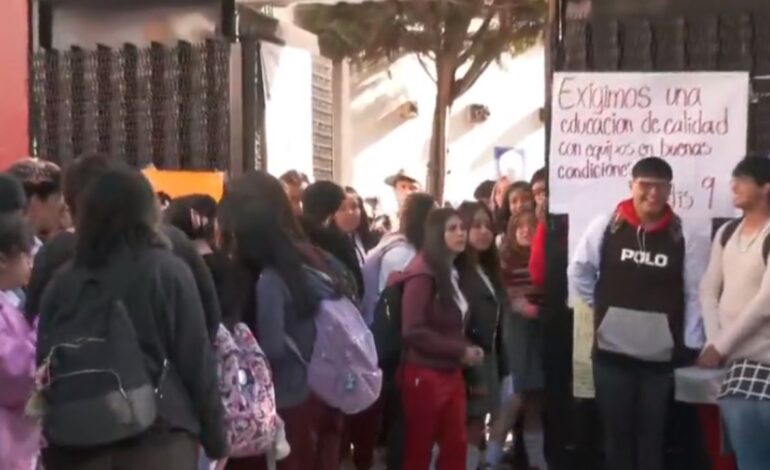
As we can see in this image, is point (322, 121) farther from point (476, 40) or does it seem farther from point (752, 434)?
point (476, 40)

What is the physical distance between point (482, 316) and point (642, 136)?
4.41 feet

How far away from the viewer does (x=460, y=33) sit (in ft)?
66.6

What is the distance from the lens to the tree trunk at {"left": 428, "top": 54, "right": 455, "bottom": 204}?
2036 centimetres

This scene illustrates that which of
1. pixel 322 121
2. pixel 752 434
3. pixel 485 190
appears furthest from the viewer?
pixel 485 190

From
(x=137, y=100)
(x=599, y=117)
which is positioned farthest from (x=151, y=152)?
(x=599, y=117)

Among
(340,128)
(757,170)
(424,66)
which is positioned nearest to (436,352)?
(757,170)

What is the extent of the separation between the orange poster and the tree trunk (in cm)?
1123

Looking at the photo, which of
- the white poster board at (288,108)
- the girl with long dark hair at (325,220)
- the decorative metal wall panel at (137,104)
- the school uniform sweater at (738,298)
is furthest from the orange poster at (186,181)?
the school uniform sweater at (738,298)

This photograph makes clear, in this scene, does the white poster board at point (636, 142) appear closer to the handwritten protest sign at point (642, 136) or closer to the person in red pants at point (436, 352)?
the handwritten protest sign at point (642, 136)

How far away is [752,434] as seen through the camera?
253 inches

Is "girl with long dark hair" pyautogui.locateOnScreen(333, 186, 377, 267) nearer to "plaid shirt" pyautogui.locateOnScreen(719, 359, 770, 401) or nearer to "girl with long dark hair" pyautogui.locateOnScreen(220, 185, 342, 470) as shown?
"girl with long dark hair" pyautogui.locateOnScreen(220, 185, 342, 470)

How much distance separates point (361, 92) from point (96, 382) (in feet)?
68.9

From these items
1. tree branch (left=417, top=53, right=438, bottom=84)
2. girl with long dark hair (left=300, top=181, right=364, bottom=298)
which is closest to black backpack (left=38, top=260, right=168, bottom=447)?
girl with long dark hair (left=300, top=181, right=364, bottom=298)

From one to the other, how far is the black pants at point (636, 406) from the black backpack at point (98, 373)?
3.53m
